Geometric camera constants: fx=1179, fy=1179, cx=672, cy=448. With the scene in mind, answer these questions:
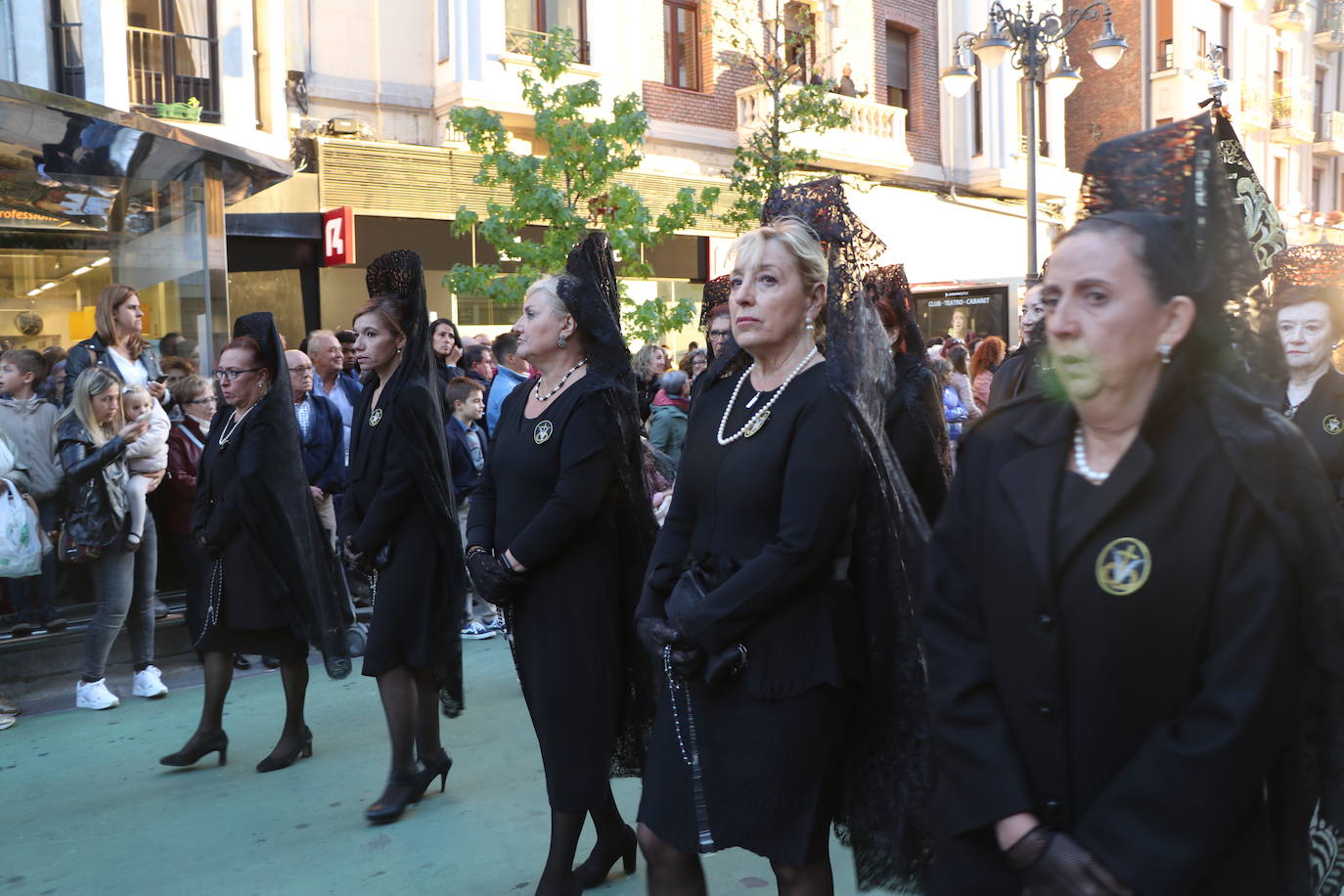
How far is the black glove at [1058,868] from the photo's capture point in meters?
1.86

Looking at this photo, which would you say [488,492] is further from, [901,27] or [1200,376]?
[901,27]

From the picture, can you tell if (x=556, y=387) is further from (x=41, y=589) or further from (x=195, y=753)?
(x=41, y=589)

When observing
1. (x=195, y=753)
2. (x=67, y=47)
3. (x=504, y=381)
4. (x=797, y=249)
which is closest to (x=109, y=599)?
(x=195, y=753)

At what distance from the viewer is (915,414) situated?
15.6 ft

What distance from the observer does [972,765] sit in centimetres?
203

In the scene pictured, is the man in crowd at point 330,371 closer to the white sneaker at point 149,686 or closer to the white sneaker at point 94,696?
the white sneaker at point 149,686

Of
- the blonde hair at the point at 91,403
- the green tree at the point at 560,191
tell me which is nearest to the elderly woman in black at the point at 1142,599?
the blonde hair at the point at 91,403

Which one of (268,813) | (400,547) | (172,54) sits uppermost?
(172,54)

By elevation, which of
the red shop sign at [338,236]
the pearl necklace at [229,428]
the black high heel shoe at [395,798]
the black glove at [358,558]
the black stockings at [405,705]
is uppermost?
the red shop sign at [338,236]

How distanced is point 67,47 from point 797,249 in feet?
42.3

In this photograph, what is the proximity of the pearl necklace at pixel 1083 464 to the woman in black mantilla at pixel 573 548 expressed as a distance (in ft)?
6.94

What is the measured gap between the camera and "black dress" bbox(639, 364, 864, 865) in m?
2.81

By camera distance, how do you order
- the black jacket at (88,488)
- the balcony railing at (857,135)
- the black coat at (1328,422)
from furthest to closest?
the balcony railing at (857,135) < the black jacket at (88,488) < the black coat at (1328,422)

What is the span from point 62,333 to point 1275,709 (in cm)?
1171
